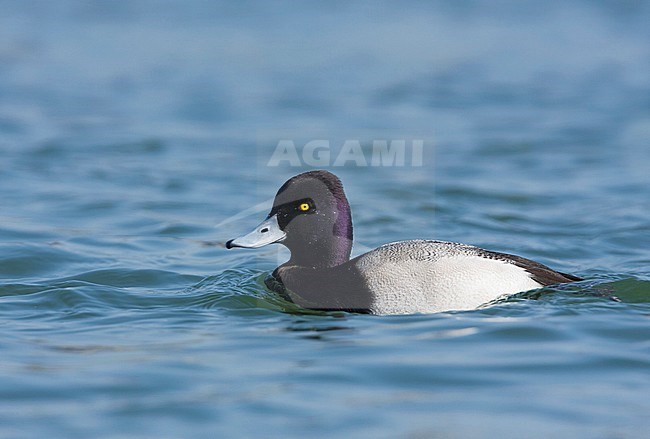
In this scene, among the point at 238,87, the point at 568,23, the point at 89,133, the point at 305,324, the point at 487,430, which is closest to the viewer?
the point at 487,430

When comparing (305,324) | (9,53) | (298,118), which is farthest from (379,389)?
(9,53)

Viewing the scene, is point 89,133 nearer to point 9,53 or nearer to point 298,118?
point 298,118

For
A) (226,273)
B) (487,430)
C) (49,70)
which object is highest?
(49,70)

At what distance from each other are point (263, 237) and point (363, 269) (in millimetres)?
878

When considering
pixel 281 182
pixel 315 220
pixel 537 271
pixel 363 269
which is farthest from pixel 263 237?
pixel 281 182

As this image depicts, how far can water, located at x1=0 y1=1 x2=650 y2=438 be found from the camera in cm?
600

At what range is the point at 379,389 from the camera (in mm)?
6090

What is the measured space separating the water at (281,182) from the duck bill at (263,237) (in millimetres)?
429

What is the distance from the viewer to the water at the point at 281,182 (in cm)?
600

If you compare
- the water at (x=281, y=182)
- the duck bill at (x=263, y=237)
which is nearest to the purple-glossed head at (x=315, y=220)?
the duck bill at (x=263, y=237)

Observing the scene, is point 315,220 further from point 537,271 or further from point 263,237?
point 537,271

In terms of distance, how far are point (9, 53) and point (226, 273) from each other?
12.3m

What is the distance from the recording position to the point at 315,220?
7.98 meters

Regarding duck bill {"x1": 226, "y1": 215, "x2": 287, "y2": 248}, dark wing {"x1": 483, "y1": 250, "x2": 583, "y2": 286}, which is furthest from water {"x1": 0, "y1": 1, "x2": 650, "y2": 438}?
duck bill {"x1": 226, "y1": 215, "x2": 287, "y2": 248}
